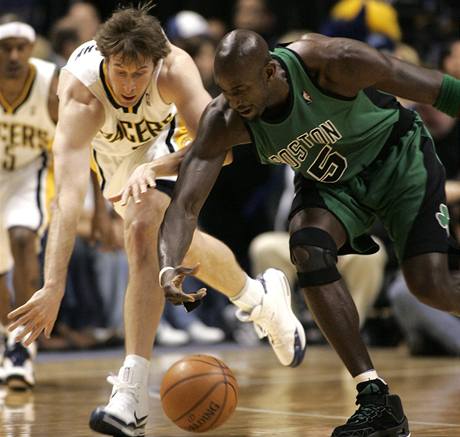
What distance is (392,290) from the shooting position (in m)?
8.95

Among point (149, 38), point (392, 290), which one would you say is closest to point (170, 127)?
point (149, 38)

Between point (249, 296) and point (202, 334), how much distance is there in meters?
4.48

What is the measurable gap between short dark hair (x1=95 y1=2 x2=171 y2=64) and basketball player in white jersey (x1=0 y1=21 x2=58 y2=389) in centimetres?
220

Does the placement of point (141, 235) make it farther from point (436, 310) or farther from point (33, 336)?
point (436, 310)

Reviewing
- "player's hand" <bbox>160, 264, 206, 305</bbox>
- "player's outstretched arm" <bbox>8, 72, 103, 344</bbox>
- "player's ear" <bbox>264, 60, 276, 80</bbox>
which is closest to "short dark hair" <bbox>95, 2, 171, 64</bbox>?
"player's outstretched arm" <bbox>8, 72, 103, 344</bbox>

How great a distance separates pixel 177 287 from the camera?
3.93m

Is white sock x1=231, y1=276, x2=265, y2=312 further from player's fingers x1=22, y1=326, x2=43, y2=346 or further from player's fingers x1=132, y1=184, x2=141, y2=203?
player's fingers x1=22, y1=326, x2=43, y2=346

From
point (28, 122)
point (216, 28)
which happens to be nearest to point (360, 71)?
point (28, 122)

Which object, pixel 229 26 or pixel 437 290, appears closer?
pixel 437 290

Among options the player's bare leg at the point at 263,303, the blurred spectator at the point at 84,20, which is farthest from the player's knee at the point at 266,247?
the player's bare leg at the point at 263,303

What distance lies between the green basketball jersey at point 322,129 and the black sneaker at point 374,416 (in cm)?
90

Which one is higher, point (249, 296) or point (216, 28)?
point (249, 296)

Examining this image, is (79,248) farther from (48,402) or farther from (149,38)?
(149,38)

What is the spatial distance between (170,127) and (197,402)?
1.52 m
